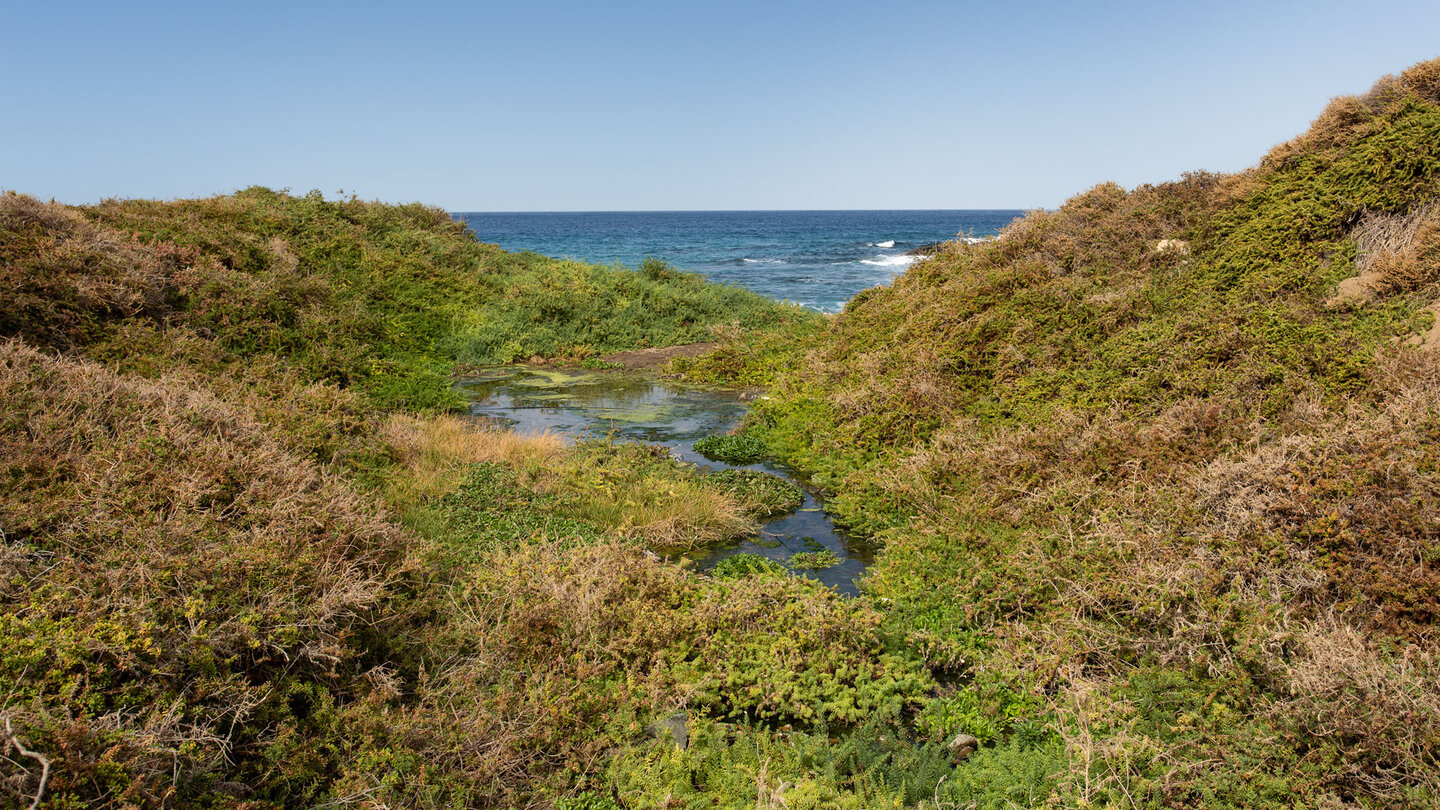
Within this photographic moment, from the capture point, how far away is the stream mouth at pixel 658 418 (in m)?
7.75

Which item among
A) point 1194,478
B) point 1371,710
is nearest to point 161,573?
point 1371,710

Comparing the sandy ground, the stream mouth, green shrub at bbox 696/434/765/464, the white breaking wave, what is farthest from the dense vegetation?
the white breaking wave

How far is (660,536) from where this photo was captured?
7.68 m

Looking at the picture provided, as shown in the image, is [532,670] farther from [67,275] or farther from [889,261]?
[889,261]

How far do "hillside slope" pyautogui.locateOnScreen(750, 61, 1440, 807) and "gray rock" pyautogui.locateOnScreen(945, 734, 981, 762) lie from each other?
10 centimetres

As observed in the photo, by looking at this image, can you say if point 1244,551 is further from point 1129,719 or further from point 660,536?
point 660,536

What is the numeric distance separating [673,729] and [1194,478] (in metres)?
4.09

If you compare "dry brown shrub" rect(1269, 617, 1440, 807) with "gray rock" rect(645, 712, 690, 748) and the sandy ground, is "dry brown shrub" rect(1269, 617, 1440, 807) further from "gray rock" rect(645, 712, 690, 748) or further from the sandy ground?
the sandy ground

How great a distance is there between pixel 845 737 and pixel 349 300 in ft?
48.1

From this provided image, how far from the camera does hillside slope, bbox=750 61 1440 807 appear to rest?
3844 mm

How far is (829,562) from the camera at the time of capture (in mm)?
7422

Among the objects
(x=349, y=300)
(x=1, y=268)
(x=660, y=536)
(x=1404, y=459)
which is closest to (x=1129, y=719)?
(x=1404, y=459)

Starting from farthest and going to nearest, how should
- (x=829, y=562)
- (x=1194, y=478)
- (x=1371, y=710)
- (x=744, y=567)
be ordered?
(x=829, y=562) < (x=744, y=567) < (x=1194, y=478) < (x=1371, y=710)

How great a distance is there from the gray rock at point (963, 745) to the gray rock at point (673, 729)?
1.57m
